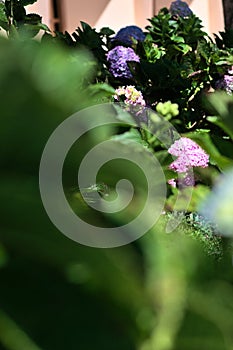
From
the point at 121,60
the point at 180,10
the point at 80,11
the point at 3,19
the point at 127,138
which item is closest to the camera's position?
the point at 127,138

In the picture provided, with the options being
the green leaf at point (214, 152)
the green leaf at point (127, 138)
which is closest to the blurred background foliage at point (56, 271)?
the green leaf at point (127, 138)

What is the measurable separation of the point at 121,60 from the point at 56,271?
11.7ft

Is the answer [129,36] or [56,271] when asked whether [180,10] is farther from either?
[56,271]

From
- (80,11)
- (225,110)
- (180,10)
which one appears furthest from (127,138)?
(80,11)

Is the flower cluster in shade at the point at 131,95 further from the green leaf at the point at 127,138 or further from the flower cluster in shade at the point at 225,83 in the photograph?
the green leaf at the point at 127,138

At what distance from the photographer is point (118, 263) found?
0.45 meters

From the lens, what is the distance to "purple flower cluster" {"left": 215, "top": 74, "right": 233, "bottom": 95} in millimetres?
4066

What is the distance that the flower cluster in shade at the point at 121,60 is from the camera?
3.91m

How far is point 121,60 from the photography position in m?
3.92

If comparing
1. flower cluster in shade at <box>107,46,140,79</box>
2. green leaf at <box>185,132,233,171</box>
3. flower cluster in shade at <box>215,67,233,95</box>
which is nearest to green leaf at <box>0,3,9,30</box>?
flower cluster in shade at <box>107,46,140,79</box>

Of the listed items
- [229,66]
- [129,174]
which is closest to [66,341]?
[129,174]

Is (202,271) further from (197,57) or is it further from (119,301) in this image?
(197,57)

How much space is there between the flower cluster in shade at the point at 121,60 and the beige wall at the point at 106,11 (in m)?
3.17

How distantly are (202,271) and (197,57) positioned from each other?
3.88m
